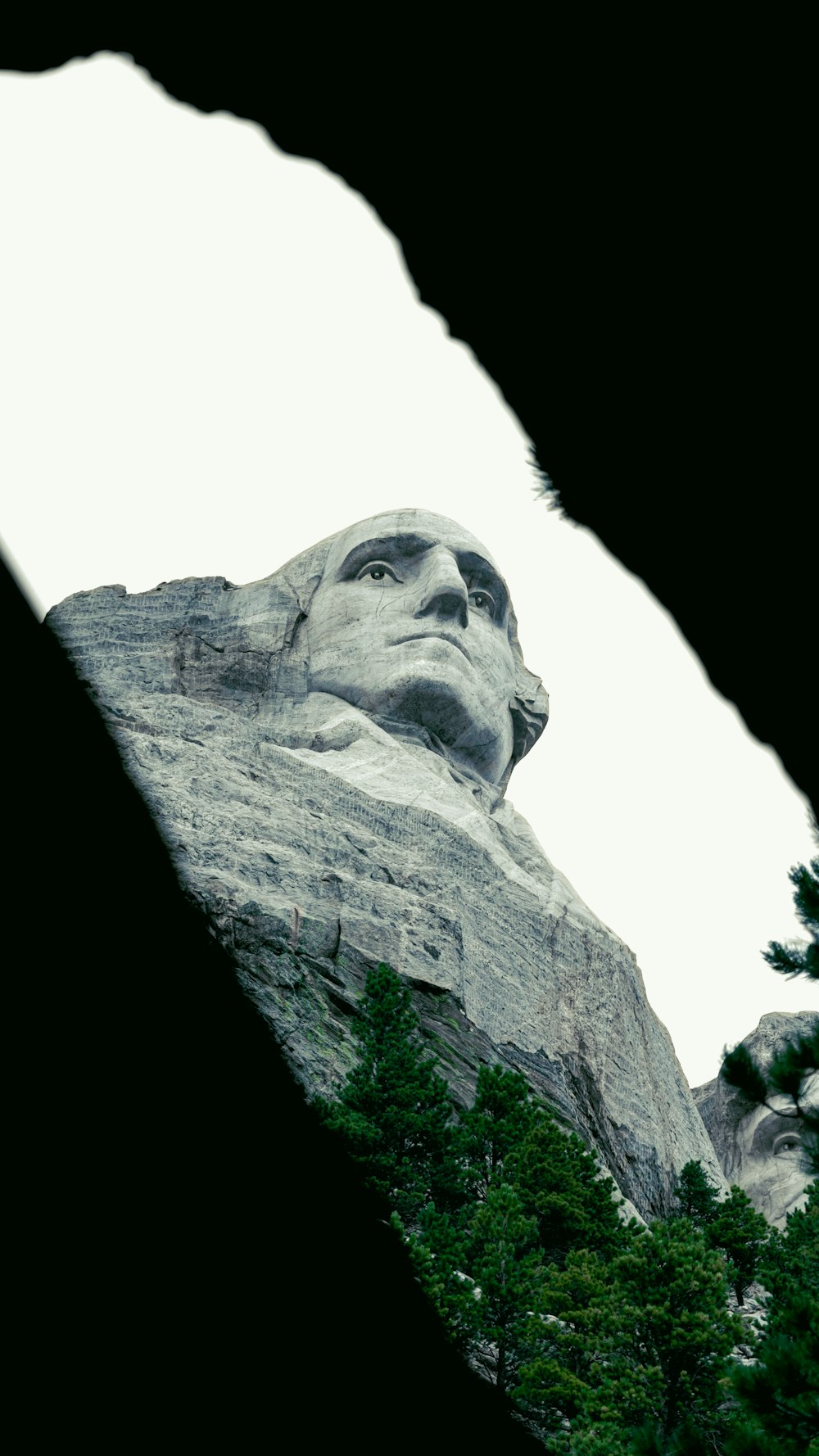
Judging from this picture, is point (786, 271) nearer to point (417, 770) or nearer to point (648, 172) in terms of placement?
point (648, 172)

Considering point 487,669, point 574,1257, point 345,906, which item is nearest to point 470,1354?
point 574,1257

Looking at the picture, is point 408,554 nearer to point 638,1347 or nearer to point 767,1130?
point 767,1130

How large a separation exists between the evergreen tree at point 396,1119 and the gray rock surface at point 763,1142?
12.5 meters

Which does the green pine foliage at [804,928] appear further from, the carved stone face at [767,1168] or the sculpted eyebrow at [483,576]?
the sculpted eyebrow at [483,576]

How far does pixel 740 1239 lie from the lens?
18953 millimetres

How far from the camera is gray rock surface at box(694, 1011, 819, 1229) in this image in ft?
96.2

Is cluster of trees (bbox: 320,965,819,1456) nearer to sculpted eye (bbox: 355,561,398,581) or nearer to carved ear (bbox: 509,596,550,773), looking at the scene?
sculpted eye (bbox: 355,561,398,581)

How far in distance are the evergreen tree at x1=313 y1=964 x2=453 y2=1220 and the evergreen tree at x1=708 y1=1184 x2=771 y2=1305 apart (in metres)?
3.95

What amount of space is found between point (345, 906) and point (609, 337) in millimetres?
20211

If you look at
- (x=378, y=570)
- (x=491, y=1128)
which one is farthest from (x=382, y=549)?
(x=491, y=1128)

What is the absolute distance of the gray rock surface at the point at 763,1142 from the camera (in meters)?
29.3

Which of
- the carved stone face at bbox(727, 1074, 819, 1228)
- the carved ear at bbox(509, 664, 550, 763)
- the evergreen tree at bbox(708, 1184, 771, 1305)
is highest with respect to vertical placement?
the carved ear at bbox(509, 664, 550, 763)

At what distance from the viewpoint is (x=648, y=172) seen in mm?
1860

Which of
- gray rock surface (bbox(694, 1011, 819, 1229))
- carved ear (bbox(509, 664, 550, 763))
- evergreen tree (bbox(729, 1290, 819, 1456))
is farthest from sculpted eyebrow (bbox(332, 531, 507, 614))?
evergreen tree (bbox(729, 1290, 819, 1456))
